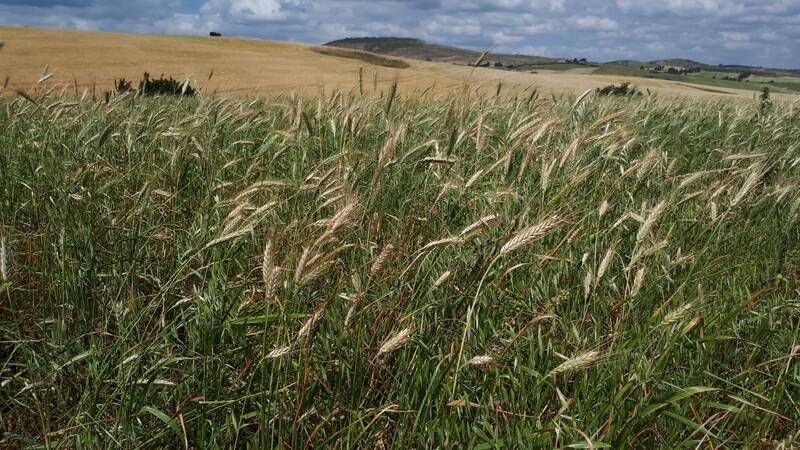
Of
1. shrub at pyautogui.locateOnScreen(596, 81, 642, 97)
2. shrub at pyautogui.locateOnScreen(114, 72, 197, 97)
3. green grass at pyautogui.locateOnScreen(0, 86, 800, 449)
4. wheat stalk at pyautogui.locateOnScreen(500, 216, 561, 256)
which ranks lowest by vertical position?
green grass at pyautogui.locateOnScreen(0, 86, 800, 449)

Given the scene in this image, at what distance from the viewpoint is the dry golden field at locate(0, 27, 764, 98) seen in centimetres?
2708

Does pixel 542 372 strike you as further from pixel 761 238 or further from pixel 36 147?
pixel 36 147

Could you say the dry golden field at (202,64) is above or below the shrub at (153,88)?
above

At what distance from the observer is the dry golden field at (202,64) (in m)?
27.1

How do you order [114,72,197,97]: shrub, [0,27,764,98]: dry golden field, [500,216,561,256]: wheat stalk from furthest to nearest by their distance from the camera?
1. [0,27,764,98]: dry golden field
2. [114,72,197,97]: shrub
3. [500,216,561,256]: wheat stalk

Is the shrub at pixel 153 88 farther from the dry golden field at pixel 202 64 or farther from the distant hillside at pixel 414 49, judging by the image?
the distant hillside at pixel 414 49

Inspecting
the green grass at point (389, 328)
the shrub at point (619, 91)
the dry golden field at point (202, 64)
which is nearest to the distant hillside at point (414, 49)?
the dry golden field at point (202, 64)

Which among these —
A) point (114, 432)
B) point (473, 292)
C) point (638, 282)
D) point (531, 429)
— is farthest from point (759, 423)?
point (114, 432)

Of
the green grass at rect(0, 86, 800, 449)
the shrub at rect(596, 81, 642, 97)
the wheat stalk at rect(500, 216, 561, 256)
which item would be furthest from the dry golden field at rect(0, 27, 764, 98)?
the wheat stalk at rect(500, 216, 561, 256)

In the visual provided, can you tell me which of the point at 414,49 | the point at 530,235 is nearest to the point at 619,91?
the point at 530,235

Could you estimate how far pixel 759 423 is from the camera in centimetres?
138

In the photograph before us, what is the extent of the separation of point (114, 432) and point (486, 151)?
252cm

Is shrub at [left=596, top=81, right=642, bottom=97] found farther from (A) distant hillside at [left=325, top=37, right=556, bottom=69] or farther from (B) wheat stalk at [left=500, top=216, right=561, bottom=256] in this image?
(A) distant hillside at [left=325, top=37, right=556, bottom=69]

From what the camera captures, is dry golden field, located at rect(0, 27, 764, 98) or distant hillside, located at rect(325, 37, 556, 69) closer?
dry golden field, located at rect(0, 27, 764, 98)
